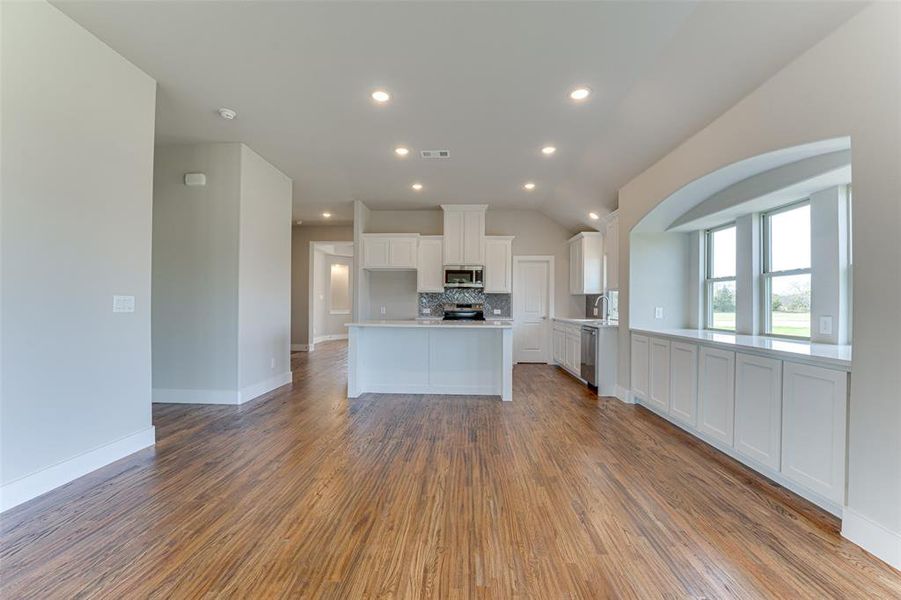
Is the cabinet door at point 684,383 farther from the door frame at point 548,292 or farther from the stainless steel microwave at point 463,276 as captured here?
the stainless steel microwave at point 463,276

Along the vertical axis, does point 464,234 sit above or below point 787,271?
above

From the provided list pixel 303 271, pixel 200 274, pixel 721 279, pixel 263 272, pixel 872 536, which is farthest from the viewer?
pixel 303 271

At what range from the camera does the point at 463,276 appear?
6.76 metres

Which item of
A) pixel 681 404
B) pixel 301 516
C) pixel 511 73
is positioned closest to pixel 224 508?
pixel 301 516

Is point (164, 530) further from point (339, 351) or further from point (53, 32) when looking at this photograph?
point (339, 351)

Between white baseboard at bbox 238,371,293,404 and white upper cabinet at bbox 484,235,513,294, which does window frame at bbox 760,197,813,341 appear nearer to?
white upper cabinet at bbox 484,235,513,294

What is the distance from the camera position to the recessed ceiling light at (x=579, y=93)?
9.83ft

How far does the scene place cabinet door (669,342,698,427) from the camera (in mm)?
3207

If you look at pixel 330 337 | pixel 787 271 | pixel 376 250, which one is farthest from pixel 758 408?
pixel 330 337

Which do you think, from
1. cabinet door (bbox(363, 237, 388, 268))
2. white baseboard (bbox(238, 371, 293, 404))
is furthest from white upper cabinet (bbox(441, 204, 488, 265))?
white baseboard (bbox(238, 371, 293, 404))

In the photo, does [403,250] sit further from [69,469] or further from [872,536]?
[872,536]

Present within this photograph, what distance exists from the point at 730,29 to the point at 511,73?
4.36ft

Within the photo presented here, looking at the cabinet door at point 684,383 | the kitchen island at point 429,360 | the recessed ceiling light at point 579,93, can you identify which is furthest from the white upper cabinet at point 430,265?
the cabinet door at point 684,383

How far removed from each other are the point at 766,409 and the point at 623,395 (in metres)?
2.09
